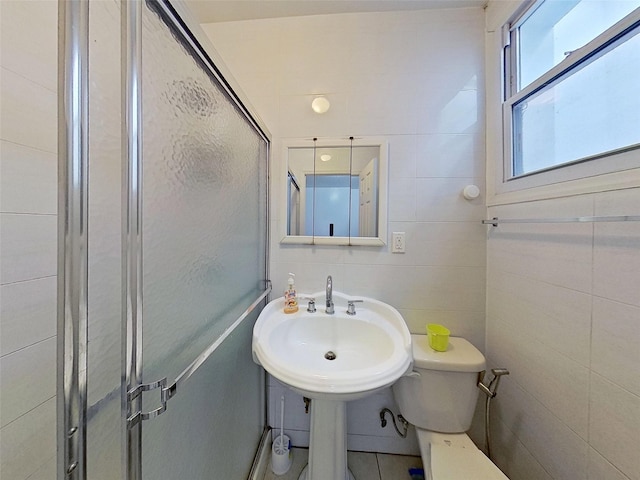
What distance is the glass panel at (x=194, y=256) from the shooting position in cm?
53

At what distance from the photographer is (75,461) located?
0.40 m

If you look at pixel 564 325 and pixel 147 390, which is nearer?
pixel 147 390

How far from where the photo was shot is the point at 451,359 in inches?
38.1

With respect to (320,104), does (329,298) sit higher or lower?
lower

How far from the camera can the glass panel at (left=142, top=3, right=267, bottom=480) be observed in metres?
0.53

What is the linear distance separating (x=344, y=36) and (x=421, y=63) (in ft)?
1.35

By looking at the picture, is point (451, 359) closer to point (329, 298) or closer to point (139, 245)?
point (329, 298)

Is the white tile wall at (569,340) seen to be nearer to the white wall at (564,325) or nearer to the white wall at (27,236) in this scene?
the white wall at (564,325)

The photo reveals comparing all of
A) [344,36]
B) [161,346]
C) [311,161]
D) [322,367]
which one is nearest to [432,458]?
[322,367]

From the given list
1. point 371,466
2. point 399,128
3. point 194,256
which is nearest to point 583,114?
point 399,128

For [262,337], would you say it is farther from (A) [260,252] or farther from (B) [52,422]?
(B) [52,422]

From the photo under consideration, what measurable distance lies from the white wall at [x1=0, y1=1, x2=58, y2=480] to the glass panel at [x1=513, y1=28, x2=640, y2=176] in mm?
1408

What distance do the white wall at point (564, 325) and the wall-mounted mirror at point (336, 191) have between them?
54 cm

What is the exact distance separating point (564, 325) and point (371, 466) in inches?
42.4
